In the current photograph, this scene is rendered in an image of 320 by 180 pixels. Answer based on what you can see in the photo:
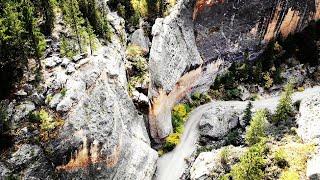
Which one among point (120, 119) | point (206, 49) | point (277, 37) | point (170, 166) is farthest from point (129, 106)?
point (277, 37)

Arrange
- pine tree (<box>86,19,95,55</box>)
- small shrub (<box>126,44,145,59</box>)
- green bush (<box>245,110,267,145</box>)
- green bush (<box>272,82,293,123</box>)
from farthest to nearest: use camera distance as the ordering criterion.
Result: small shrub (<box>126,44,145,59</box>), green bush (<box>272,82,293,123</box>), green bush (<box>245,110,267,145</box>), pine tree (<box>86,19,95,55</box>)

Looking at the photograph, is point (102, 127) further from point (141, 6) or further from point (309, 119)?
point (309, 119)

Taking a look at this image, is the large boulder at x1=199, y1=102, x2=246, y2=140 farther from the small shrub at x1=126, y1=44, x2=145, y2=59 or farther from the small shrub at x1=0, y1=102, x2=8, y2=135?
the small shrub at x1=0, y1=102, x2=8, y2=135

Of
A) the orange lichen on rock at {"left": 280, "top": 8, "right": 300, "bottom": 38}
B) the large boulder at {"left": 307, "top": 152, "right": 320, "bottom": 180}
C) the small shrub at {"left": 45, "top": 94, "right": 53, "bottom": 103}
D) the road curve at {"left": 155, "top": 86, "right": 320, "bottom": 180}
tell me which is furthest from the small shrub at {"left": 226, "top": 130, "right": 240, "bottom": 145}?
the small shrub at {"left": 45, "top": 94, "right": 53, "bottom": 103}

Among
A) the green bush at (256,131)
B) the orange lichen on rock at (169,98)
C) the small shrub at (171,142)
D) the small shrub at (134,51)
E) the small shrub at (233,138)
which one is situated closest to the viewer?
the green bush at (256,131)

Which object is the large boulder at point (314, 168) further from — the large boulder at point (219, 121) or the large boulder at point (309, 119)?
the large boulder at point (219, 121)

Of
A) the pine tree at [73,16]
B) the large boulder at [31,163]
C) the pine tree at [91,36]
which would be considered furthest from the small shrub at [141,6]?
the large boulder at [31,163]

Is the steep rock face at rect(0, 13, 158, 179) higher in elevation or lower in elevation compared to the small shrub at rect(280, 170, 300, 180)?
higher

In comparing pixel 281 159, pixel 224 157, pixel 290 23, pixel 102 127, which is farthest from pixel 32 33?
pixel 290 23
